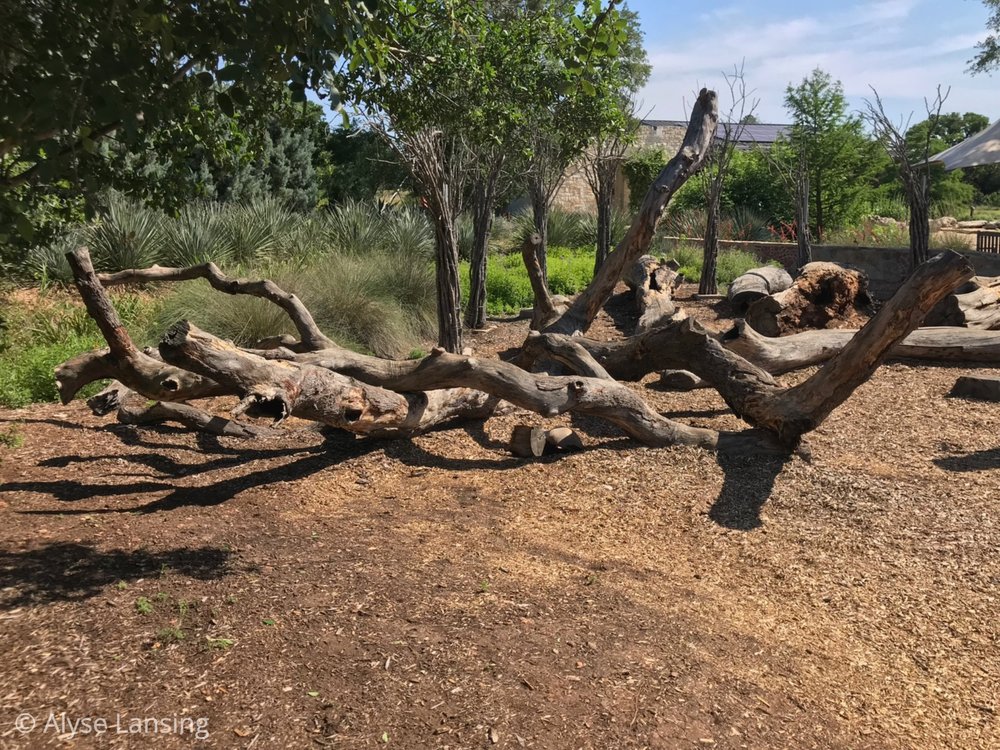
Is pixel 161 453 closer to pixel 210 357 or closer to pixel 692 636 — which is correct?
pixel 210 357

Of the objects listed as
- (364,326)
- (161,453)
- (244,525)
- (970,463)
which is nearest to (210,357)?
(244,525)

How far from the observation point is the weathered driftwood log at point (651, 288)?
394 inches

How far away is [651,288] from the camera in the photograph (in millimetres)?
10969

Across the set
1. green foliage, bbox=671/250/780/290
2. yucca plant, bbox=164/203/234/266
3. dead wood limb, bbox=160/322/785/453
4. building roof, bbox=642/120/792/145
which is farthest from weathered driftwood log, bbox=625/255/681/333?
building roof, bbox=642/120/792/145

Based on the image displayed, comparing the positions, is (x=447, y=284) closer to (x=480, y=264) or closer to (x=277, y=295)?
(x=480, y=264)

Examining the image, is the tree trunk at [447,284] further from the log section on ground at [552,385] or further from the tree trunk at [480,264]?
the log section on ground at [552,385]

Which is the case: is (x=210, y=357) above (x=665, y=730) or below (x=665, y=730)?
above

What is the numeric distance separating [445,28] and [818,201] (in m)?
17.9

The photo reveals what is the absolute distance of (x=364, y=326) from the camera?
9.48 m

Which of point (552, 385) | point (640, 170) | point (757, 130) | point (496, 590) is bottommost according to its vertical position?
point (496, 590)

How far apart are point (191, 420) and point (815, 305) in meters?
6.72

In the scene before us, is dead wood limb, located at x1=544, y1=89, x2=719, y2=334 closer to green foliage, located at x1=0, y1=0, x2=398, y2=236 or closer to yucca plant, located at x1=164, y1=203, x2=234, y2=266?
green foliage, located at x1=0, y1=0, x2=398, y2=236

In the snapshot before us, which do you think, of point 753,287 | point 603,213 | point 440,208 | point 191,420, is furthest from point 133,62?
point 603,213

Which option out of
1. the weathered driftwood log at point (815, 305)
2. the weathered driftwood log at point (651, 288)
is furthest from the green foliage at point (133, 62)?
the weathered driftwood log at point (651, 288)
